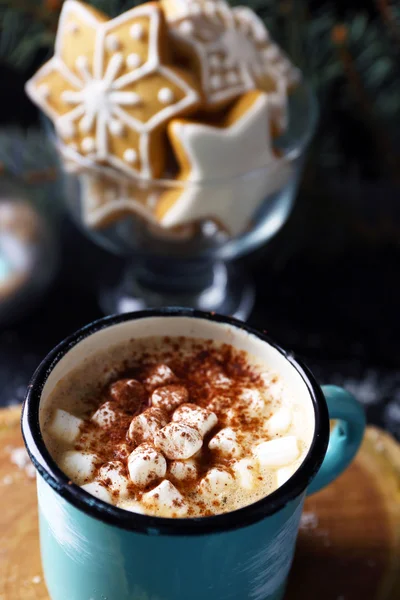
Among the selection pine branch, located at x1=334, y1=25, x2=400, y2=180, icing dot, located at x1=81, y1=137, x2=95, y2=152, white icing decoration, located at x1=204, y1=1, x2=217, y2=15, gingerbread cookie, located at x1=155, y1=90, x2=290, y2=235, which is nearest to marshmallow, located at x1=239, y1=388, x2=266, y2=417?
gingerbread cookie, located at x1=155, y1=90, x2=290, y2=235

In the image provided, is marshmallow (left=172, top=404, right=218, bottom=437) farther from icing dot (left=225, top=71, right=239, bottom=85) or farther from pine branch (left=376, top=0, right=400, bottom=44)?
pine branch (left=376, top=0, right=400, bottom=44)

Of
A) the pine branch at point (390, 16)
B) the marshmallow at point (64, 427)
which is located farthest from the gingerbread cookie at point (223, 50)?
the marshmallow at point (64, 427)

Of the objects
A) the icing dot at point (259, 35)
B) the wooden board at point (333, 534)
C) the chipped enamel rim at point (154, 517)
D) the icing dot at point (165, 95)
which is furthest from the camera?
the icing dot at point (259, 35)

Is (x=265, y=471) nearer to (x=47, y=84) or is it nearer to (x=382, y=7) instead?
(x=47, y=84)

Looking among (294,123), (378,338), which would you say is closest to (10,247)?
(294,123)

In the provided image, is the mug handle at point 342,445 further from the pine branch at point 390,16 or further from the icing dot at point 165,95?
the pine branch at point 390,16

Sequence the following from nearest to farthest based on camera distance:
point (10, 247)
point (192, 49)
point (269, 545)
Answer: point (269, 545) → point (192, 49) → point (10, 247)
